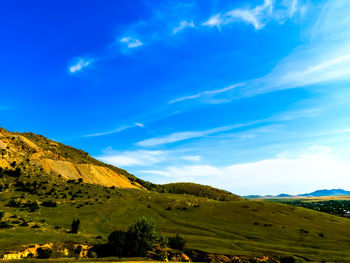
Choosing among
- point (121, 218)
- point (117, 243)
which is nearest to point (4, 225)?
point (117, 243)

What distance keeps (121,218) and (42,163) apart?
67691 mm

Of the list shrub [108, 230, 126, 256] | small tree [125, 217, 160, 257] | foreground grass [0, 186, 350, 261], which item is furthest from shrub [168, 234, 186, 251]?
shrub [108, 230, 126, 256]

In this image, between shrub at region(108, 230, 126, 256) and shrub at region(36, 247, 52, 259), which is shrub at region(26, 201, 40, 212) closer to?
shrub at region(36, 247, 52, 259)

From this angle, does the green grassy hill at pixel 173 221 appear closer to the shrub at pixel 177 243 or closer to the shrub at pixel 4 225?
the shrub at pixel 4 225

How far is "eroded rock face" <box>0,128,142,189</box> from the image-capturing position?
374ft

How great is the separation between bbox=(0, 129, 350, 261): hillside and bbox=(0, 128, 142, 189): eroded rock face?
51 centimetres

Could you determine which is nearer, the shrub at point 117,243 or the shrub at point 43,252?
the shrub at point 43,252

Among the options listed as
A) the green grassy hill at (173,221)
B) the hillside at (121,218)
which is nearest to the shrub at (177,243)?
the hillside at (121,218)

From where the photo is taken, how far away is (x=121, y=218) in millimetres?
84375

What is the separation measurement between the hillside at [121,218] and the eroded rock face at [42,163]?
0.51 meters

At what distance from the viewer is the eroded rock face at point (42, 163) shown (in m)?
114

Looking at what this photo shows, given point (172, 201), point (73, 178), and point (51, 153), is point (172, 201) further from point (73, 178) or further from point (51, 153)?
point (51, 153)

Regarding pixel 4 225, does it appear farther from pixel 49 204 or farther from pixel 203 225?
pixel 203 225

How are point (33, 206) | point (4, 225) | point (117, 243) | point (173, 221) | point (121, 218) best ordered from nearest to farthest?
point (117, 243) → point (4, 225) → point (33, 206) → point (121, 218) → point (173, 221)
